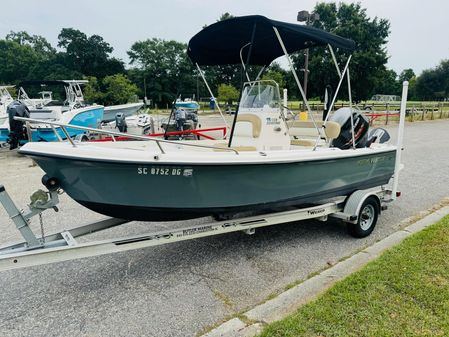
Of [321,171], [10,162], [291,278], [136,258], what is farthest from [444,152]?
[10,162]

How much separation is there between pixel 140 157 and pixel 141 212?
557mm

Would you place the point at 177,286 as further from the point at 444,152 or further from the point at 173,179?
the point at 444,152

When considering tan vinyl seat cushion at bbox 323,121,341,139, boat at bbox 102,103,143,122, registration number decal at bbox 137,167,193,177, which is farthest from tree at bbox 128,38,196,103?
registration number decal at bbox 137,167,193,177

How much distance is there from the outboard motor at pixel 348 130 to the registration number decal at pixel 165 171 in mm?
2475

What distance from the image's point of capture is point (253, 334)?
7.39 feet

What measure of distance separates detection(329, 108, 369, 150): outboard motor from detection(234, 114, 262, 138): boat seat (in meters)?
1.17

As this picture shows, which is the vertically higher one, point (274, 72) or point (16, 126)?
point (274, 72)

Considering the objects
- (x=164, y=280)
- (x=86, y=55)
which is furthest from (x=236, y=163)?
(x=86, y=55)

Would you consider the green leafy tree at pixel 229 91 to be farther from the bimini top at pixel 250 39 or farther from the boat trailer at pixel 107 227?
the boat trailer at pixel 107 227

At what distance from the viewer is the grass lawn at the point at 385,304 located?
→ 2.24 metres

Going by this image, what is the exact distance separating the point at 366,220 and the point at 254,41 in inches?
110

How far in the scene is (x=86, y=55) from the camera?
6538 cm

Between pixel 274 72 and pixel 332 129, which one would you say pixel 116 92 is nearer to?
pixel 274 72

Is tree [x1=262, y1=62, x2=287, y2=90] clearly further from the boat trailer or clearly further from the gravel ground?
the gravel ground
